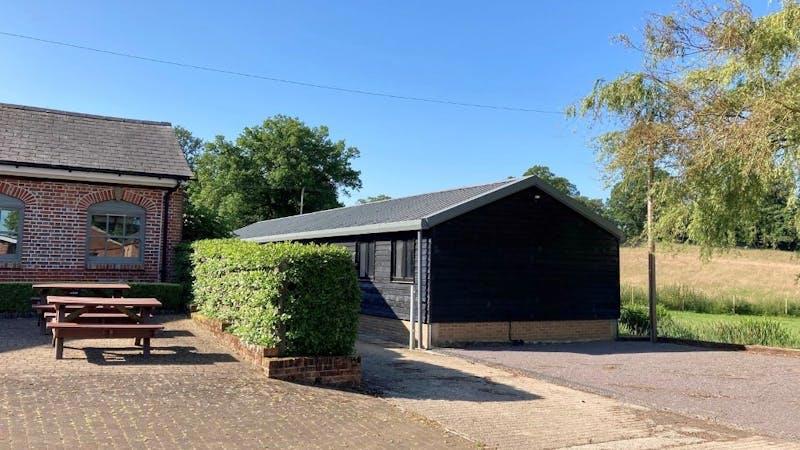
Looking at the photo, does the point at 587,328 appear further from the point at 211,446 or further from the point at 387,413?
the point at 211,446

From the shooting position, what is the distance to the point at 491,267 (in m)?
13.9

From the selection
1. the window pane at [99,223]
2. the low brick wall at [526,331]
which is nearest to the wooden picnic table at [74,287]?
the window pane at [99,223]

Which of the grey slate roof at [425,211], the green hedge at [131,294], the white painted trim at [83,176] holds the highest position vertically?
the white painted trim at [83,176]

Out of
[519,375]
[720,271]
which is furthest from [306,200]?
[519,375]

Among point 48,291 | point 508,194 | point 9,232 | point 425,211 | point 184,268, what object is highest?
point 508,194

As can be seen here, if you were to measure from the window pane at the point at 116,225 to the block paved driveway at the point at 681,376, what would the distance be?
8256 mm

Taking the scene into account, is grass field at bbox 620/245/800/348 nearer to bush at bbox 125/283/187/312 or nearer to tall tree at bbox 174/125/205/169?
bush at bbox 125/283/187/312

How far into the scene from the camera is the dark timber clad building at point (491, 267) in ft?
43.6

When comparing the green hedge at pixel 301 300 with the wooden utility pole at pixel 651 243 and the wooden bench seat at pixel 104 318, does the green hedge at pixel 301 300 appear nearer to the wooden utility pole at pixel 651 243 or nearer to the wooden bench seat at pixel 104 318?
the wooden bench seat at pixel 104 318

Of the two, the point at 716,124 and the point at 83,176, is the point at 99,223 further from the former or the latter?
the point at 716,124

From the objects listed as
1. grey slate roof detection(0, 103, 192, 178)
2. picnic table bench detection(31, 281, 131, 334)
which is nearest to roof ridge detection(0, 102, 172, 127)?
grey slate roof detection(0, 103, 192, 178)

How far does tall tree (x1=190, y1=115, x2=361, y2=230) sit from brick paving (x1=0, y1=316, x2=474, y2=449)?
36.7 meters

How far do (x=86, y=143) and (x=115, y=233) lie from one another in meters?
2.50

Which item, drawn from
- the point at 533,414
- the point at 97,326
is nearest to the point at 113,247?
the point at 97,326
